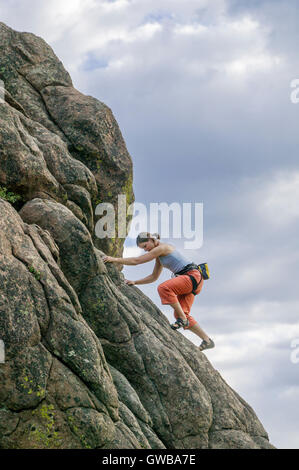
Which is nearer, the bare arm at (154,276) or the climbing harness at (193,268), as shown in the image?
the climbing harness at (193,268)

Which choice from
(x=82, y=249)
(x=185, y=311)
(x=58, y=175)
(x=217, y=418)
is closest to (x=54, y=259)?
(x=82, y=249)

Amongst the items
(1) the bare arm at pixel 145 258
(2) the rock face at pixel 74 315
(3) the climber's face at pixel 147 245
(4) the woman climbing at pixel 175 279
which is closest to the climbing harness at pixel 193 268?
(4) the woman climbing at pixel 175 279

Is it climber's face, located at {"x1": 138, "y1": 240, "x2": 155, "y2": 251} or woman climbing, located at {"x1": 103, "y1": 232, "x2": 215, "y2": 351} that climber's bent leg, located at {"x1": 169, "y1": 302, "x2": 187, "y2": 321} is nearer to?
woman climbing, located at {"x1": 103, "y1": 232, "x2": 215, "y2": 351}

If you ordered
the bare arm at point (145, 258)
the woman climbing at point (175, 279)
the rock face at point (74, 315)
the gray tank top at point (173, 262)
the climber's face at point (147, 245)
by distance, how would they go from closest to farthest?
the rock face at point (74, 315) < the bare arm at point (145, 258) < the woman climbing at point (175, 279) < the climber's face at point (147, 245) < the gray tank top at point (173, 262)

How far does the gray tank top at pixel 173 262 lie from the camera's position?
83.6 ft

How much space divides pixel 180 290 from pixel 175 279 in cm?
56

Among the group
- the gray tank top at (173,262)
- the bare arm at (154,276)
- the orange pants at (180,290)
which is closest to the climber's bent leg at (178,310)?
the orange pants at (180,290)

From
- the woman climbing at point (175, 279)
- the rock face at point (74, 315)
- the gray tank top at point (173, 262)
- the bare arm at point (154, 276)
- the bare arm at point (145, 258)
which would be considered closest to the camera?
the rock face at point (74, 315)

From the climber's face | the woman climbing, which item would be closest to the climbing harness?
the woman climbing

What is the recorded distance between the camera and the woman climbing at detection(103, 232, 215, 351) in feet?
81.7

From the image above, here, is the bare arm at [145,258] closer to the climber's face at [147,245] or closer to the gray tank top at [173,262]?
the climber's face at [147,245]

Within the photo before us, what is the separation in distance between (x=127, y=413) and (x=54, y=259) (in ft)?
19.5

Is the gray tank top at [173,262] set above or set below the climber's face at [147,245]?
below
